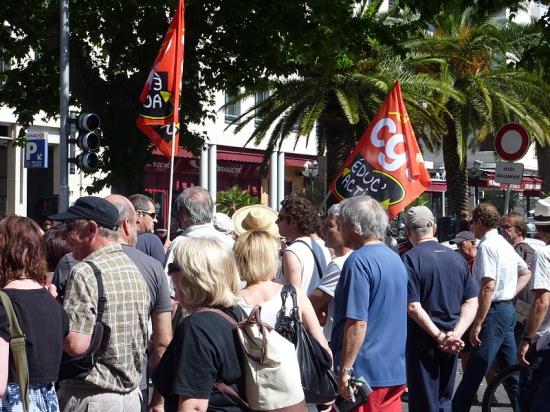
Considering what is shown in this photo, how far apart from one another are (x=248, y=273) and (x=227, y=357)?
3.78 ft

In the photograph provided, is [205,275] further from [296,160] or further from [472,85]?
[296,160]

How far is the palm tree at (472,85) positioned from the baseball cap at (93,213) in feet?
61.0

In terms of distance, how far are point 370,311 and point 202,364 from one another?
197cm

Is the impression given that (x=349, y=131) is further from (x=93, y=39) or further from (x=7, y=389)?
(x=7, y=389)

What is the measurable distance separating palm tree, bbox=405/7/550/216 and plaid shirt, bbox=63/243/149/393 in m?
18.7

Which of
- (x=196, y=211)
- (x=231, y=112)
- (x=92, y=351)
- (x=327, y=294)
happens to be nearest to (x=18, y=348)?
(x=92, y=351)

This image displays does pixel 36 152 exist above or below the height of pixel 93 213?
above

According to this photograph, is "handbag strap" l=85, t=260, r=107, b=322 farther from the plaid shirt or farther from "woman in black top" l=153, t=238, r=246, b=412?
"woman in black top" l=153, t=238, r=246, b=412

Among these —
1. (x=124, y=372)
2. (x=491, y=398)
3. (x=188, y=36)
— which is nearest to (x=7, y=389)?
(x=124, y=372)

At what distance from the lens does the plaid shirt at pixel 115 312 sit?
15.2 feet

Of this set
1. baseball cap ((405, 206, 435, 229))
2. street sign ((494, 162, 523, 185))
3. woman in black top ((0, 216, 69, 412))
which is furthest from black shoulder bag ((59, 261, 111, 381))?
street sign ((494, 162, 523, 185))

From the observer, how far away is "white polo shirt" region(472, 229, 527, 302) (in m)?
8.80

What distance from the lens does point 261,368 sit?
415cm

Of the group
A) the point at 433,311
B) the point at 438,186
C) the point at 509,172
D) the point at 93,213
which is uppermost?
the point at 509,172
